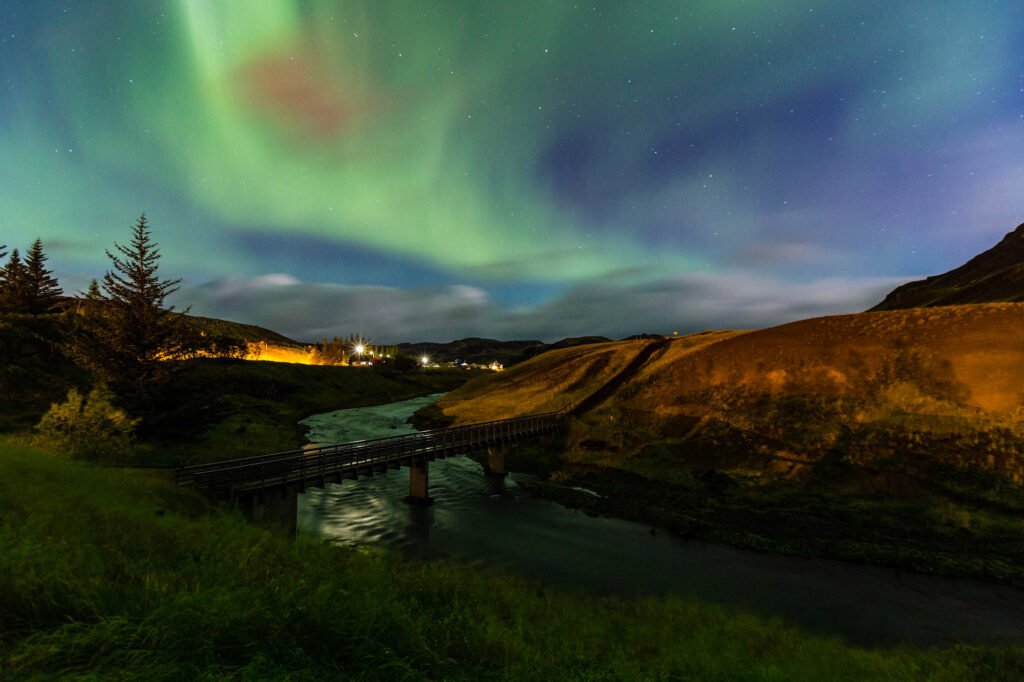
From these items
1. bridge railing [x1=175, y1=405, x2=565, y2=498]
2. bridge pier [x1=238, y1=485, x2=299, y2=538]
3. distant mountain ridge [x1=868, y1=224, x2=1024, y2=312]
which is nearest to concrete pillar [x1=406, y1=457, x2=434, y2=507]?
bridge railing [x1=175, y1=405, x2=565, y2=498]

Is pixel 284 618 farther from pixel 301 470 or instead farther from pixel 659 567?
pixel 659 567

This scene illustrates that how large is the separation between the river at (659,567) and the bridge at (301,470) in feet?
9.83

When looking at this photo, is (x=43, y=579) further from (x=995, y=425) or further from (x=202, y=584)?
(x=995, y=425)

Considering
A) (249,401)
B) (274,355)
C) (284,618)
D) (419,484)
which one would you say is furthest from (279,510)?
(274,355)

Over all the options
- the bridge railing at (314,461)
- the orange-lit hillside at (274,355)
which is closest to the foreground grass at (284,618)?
the bridge railing at (314,461)

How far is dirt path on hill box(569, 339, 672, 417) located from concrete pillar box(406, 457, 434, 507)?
2513cm

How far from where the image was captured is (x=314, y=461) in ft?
81.1

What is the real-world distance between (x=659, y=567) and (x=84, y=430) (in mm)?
30310

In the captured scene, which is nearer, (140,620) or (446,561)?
(140,620)

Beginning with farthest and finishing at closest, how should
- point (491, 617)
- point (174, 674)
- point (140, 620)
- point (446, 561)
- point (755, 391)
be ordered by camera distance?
point (755, 391) → point (446, 561) → point (491, 617) → point (140, 620) → point (174, 674)

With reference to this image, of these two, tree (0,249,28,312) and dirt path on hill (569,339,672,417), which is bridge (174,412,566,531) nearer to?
dirt path on hill (569,339,672,417)

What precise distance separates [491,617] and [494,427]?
1128 inches

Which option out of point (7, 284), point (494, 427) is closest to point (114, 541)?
point (494, 427)

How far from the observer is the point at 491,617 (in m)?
11.7
